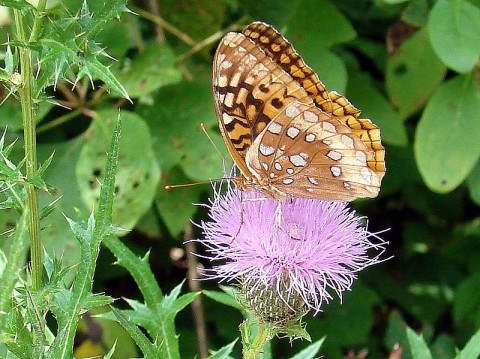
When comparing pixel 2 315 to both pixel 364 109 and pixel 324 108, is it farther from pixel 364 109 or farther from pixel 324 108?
pixel 364 109

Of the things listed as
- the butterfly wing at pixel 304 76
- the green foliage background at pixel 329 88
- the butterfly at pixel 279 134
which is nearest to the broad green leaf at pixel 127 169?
the green foliage background at pixel 329 88

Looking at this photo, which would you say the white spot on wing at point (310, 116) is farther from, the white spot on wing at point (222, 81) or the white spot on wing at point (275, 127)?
the white spot on wing at point (222, 81)

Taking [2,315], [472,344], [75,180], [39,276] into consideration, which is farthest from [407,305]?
[2,315]

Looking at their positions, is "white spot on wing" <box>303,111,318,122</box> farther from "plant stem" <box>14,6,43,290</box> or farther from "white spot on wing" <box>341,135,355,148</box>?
"plant stem" <box>14,6,43,290</box>

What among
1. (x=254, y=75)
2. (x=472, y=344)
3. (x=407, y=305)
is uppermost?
(x=254, y=75)

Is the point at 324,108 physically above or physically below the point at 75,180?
above

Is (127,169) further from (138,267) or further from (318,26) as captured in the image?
(318,26)
